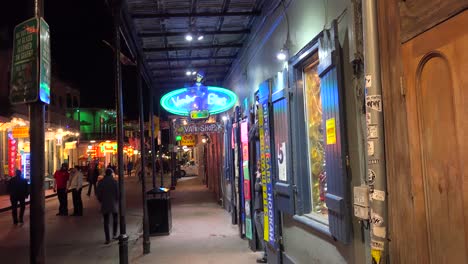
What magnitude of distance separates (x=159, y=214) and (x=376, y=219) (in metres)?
9.35

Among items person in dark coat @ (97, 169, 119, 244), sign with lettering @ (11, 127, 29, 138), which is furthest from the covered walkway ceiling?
sign with lettering @ (11, 127, 29, 138)

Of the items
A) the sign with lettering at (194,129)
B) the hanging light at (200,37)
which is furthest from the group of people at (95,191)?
the hanging light at (200,37)

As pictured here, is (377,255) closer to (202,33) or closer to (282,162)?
(282,162)

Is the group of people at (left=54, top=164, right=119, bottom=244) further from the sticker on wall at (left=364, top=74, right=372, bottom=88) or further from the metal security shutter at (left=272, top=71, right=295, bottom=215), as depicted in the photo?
the sticker on wall at (left=364, top=74, right=372, bottom=88)

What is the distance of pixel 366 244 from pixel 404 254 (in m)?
0.95

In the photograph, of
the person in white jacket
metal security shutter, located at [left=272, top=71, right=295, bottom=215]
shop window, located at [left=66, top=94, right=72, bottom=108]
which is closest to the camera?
metal security shutter, located at [left=272, top=71, right=295, bottom=215]

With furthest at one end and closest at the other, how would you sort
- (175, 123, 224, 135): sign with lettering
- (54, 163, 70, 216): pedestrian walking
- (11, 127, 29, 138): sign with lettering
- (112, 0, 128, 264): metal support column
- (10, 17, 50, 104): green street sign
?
1. (11, 127, 29, 138): sign with lettering
2. (54, 163, 70, 216): pedestrian walking
3. (175, 123, 224, 135): sign with lettering
4. (112, 0, 128, 264): metal support column
5. (10, 17, 50, 104): green street sign

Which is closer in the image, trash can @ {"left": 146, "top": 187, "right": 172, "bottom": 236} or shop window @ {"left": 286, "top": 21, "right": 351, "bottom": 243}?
shop window @ {"left": 286, "top": 21, "right": 351, "bottom": 243}

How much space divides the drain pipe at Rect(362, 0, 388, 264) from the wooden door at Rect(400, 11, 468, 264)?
0.37 meters

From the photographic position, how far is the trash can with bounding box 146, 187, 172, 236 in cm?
1139

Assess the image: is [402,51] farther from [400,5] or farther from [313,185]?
[313,185]

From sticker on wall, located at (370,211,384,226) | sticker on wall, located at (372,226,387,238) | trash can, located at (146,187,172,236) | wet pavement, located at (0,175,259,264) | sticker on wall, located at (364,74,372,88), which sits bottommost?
wet pavement, located at (0,175,259,264)

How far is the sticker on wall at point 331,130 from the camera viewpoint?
474 centimetres

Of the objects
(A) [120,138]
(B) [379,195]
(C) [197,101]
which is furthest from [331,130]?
(C) [197,101]
